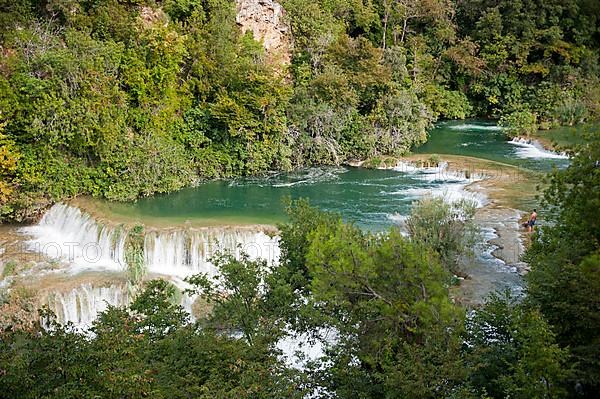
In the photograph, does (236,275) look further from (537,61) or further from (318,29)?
(537,61)

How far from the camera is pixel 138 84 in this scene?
21.3 meters

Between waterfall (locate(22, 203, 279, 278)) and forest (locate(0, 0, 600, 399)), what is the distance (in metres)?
0.48

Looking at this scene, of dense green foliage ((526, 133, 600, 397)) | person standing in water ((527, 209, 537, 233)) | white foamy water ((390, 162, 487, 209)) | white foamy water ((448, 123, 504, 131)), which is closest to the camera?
dense green foliage ((526, 133, 600, 397))

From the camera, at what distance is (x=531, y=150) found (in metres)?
27.5

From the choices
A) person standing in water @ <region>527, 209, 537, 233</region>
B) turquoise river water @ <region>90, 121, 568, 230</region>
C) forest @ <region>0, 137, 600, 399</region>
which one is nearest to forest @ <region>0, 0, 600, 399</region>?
forest @ <region>0, 137, 600, 399</region>

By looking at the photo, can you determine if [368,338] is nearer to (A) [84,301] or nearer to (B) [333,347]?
(B) [333,347]

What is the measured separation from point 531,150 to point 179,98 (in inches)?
656

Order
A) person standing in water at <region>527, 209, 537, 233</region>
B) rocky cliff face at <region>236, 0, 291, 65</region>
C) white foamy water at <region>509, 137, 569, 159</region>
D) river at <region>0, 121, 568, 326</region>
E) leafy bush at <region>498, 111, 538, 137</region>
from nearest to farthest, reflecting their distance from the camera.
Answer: river at <region>0, 121, 568, 326</region>
person standing in water at <region>527, 209, 537, 233</region>
rocky cliff face at <region>236, 0, 291, 65</region>
white foamy water at <region>509, 137, 569, 159</region>
leafy bush at <region>498, 111, 538, 137</region>

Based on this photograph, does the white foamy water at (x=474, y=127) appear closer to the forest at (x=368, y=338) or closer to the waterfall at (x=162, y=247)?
the waterfall at (x=162, y=247)

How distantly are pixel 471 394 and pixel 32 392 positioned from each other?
4969mm

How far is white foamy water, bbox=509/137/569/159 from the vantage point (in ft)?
86.0

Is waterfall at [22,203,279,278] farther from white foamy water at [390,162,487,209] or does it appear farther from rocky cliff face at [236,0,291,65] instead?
rocky cliff face at [236,0,291,65]

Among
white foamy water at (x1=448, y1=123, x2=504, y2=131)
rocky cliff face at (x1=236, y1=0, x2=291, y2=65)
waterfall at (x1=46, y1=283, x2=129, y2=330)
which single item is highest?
rocky cliff face at (x1=236, y1=0, x2=291, y2=65)

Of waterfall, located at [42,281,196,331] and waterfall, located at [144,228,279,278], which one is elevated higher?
waterfall, located at [144,228,279,278]
